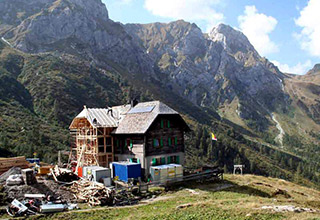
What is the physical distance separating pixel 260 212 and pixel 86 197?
1909 centimetres

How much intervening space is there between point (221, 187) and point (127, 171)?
42.2 feet

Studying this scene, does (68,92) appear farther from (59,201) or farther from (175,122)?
(59,201)

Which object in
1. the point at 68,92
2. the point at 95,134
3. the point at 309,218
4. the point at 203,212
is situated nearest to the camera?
the point at 309,218

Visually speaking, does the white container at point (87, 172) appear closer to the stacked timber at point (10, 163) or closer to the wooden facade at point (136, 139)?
the wooden facade at point (136, 139)

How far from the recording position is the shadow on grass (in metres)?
36.6

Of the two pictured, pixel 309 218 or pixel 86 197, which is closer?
pixel 309 218

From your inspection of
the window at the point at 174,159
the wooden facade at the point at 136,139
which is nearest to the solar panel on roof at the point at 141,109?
the wooden facade at the point at 136,139

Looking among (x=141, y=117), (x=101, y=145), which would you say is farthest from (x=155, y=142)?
(x=101, y=145)

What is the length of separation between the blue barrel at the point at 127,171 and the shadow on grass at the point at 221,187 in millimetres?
5135

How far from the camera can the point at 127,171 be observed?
3850 cm

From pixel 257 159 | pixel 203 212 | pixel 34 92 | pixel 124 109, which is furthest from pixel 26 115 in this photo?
pixel 257 159

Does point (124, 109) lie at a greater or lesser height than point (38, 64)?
lesser

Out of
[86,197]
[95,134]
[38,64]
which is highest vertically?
[38,64]

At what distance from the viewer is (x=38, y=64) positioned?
171m
